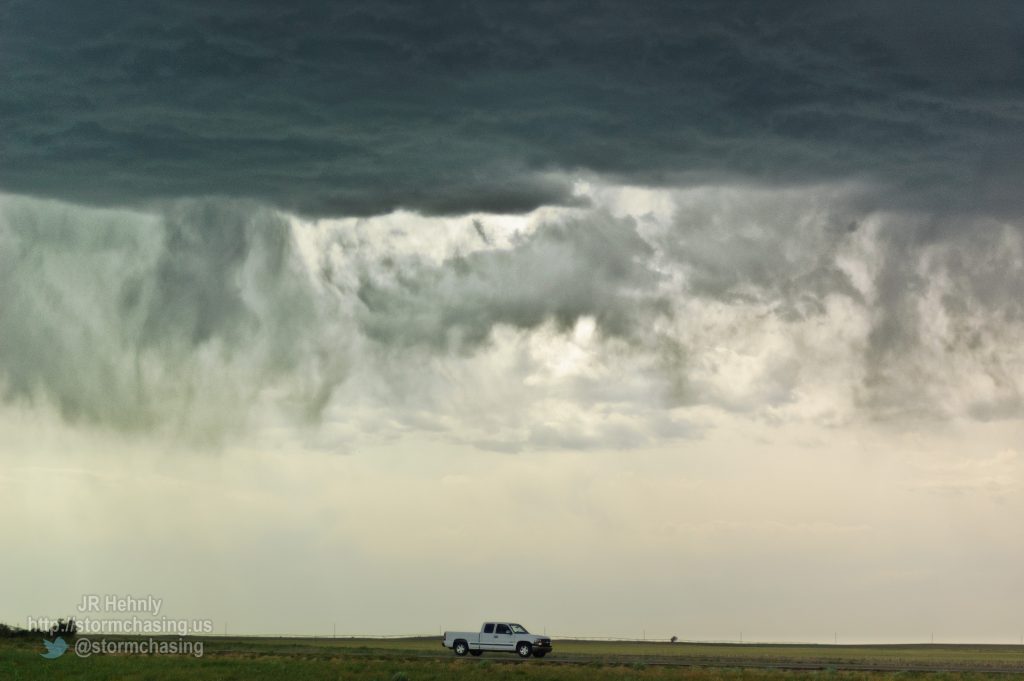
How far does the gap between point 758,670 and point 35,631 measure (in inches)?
2820

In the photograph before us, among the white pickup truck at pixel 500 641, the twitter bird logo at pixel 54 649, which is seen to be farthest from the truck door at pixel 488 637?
the twitter bird logo at pixel 54 649

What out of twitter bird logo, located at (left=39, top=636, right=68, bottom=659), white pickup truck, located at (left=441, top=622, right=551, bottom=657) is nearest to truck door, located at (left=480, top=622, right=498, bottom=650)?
white pickup truck, located at (left=441, top=622, right=551, bottom=657)

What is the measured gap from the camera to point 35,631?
356ft

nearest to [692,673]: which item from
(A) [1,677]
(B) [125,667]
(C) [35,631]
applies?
(B) [125,667]

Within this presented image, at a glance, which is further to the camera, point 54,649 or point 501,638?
point 54,649

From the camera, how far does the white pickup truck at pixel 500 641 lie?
8025cm

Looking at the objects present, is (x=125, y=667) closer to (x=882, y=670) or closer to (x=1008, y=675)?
(x=882, y=670)

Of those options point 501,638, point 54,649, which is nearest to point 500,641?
point 501,638

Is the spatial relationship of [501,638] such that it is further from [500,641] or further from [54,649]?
[54,649]

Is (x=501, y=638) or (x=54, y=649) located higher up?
(x=501, y=638)

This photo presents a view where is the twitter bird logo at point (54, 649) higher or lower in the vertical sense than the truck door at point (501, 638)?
lower

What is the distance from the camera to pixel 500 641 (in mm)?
81188

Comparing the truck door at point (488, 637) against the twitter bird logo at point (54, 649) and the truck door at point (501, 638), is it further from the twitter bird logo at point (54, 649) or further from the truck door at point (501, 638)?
the twitter bird logo at point (54, 649)

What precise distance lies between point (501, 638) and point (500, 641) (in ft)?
0.74
